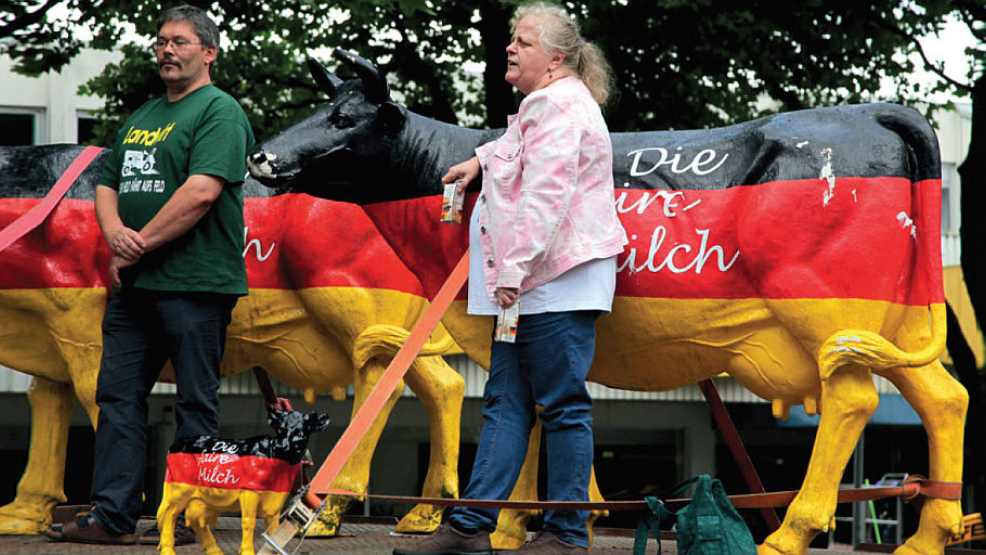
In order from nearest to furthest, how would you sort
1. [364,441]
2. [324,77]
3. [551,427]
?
[551,427]
[324,77]
[364,441]

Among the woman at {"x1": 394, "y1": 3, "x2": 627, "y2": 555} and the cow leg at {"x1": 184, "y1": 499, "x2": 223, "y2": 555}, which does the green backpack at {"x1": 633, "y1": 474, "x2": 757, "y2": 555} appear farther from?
the cow leg at {"x1": 184, "y1": 499, "x2": 223, "y2": 555}

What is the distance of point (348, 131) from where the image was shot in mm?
5578

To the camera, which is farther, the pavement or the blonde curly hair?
the pavement

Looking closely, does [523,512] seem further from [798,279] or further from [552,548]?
[798,279]

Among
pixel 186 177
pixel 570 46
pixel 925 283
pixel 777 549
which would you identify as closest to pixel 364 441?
pixel 186 177

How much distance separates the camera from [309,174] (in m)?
5.52

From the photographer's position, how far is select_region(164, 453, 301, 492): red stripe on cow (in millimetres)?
4113

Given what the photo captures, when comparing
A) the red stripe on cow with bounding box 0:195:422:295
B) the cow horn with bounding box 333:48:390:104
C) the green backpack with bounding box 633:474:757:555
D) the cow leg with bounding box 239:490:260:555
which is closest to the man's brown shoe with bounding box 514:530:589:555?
the green backpack with bounding box 633:474:757:555

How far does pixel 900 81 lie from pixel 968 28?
0.94m

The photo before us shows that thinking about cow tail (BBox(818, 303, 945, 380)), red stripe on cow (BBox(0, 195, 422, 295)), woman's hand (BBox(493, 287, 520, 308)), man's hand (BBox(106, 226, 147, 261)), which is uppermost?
red stripe on cow (BBox(0, 195, 422, 295))

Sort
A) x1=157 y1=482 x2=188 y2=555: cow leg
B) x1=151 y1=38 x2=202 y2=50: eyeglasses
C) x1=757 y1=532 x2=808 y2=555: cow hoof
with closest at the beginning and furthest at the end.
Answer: x1=157 y1=482 x2=188 y2=555: cow leg → x1=757 y1=532 x2=808 y2=555: cow hoof → x1=151 y1=38 x2=202 y2=50: eyeglasses

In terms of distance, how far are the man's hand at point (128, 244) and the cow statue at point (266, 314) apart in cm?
140

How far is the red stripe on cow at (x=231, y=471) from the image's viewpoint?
4113 millimetres

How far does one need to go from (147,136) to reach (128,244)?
52cm
